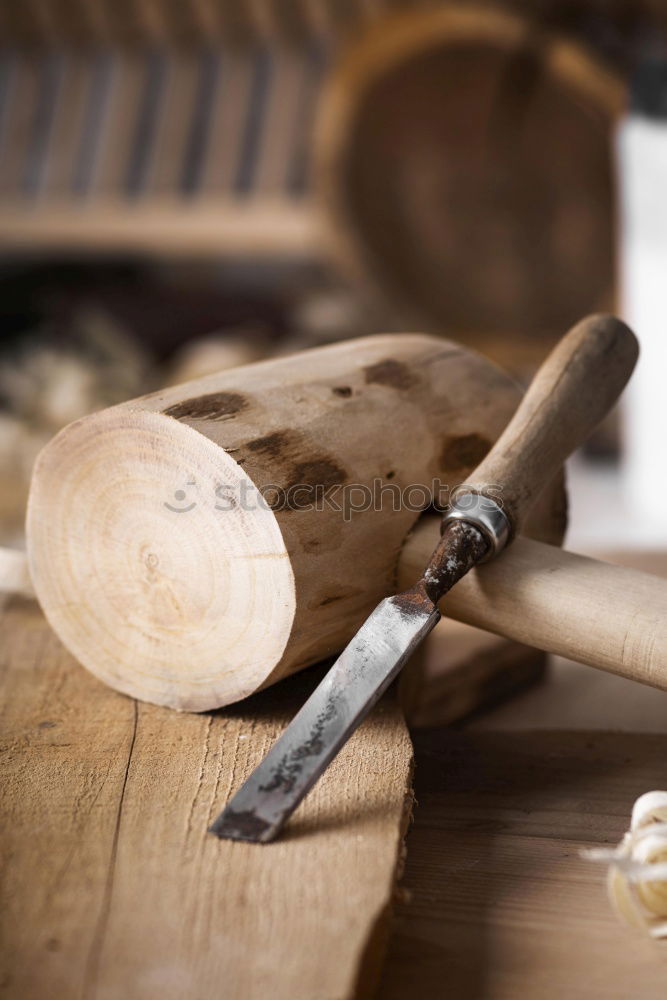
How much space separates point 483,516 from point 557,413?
17 centimetres

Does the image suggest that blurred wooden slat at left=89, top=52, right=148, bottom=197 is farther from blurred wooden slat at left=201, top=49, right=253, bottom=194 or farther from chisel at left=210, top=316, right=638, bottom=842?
chisel at left=210, top=316, right=638, bottom=842

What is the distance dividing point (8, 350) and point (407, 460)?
245 centimetres

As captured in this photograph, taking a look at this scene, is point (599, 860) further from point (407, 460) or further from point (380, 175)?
point (380, 175)

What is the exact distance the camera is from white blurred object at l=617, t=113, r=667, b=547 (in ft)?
6.92

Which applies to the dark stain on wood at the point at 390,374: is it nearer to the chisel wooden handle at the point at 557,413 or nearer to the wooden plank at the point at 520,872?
the chisel wooden handle at the point at 557,413

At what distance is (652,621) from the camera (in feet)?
3.03

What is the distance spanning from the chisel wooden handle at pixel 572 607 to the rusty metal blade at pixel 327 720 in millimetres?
102

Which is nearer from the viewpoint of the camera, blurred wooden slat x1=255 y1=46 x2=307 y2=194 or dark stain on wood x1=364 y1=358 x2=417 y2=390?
dark stain on wood x1=364 y1=358 x2=417 y2=390

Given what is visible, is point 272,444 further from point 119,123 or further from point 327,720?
point 119,123

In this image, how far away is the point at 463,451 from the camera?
1.16 m

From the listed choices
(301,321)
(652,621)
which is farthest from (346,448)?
(301,321)

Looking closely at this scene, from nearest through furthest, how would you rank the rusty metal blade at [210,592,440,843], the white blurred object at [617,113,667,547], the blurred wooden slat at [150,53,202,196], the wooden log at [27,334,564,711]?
1. the rusty metal blade at [210,592,440,843]
2. the wooden log at [27,334,564,711]
3. the white blurred object at [617,113,667,547]
4. the blurred wooden slat at [150,53,202,196]

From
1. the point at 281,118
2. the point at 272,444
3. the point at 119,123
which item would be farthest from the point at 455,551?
the point at 119,123

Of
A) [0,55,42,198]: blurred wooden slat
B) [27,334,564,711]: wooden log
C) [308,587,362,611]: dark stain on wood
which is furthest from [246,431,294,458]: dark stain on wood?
[0,55,42,198]: blurred wooden slat
